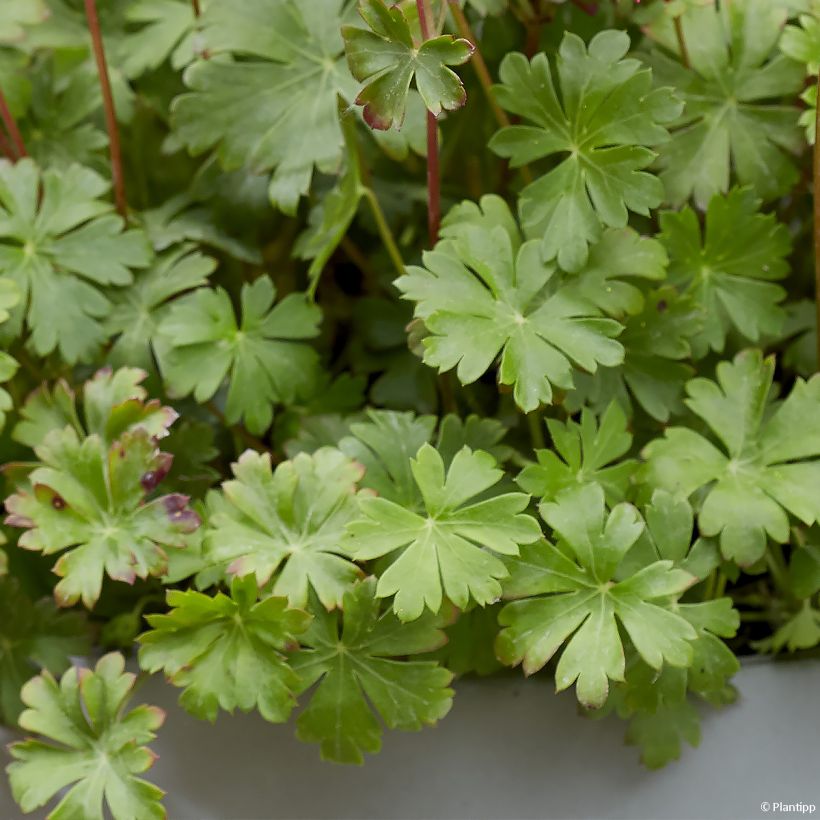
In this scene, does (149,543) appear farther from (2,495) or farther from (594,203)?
(594,203)

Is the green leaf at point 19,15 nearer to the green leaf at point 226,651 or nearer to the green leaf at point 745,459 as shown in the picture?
the green leaf at point 226,651

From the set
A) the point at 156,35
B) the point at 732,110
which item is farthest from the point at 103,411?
the point at 732,110

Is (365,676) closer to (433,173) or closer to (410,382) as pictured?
(410,382)

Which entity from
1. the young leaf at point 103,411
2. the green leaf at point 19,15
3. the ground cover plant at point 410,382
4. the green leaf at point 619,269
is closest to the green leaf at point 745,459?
the ground cover plant at point 410,382

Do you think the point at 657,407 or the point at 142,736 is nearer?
the point at 142,736

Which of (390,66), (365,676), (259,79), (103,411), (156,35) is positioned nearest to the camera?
(390,66)

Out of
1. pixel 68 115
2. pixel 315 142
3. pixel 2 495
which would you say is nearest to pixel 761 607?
pixel 315 142

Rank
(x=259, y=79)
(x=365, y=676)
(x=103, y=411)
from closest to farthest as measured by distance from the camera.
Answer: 1. (x=365, y=676)
2. (x=103, y=411)
3. (x=259, y=79)
